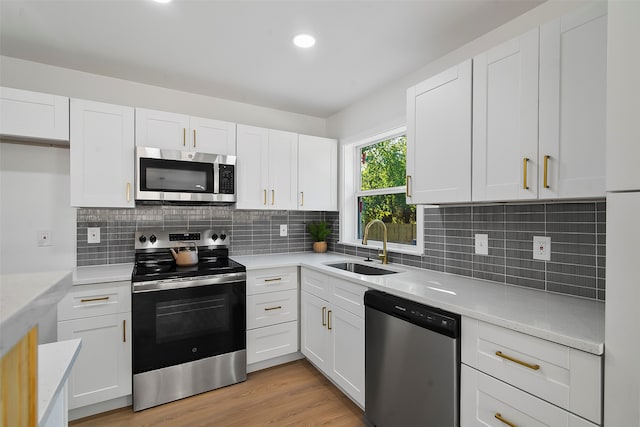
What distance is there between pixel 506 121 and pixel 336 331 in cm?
172

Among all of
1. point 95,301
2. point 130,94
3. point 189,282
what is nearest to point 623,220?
point 189,282

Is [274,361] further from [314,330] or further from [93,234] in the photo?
[93,234]

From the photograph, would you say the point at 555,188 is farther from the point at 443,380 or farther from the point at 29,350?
the point at 29,350

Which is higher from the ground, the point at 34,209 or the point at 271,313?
the point at 34,209

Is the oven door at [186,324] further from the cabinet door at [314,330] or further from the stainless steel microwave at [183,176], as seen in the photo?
the stainless steel microwave at [183,176]

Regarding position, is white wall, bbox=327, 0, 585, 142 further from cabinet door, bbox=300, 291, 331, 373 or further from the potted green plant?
cabinet door, bbox=300, 291, 331, 373

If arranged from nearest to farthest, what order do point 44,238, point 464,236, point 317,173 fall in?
point 464,236, point 44,238, point 317,173

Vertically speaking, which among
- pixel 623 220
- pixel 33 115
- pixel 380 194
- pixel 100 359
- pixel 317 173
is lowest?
pixel 100 359

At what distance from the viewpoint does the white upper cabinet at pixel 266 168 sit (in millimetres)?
2906

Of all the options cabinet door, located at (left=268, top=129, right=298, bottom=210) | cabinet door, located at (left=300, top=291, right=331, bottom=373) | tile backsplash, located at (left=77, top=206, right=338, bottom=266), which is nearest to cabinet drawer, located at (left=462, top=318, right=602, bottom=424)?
cabinet door, located at (left=300, top=291, right=331, bottom=373)

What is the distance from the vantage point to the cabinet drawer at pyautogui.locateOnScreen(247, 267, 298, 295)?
2.68 meters

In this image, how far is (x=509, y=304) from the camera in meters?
1.50

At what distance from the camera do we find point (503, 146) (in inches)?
63.5

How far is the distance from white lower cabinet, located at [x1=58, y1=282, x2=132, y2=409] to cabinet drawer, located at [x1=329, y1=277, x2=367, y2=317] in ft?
4.70
